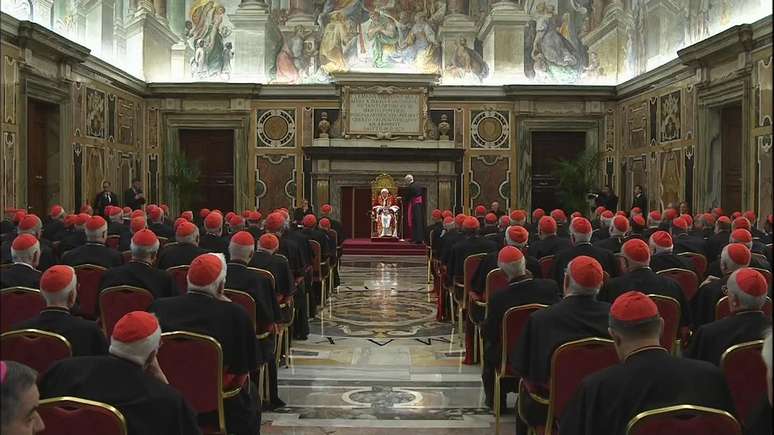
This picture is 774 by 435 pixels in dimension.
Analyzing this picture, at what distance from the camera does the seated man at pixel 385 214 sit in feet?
72.9

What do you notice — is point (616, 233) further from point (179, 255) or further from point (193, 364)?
point (193, 364)

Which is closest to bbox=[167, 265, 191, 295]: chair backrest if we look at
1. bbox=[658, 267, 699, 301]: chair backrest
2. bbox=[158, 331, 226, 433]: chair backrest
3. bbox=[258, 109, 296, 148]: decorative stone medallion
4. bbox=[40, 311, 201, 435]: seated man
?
bbox=[158, 331, 226, 433]: chair backrest

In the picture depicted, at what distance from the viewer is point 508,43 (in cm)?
2338

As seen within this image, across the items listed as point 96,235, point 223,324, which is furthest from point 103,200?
point 223,324

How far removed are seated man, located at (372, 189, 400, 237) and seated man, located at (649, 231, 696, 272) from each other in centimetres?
1423

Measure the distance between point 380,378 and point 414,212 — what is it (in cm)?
1458

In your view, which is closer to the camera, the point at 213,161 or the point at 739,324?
the point at 739,324

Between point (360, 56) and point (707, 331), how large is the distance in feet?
65.6

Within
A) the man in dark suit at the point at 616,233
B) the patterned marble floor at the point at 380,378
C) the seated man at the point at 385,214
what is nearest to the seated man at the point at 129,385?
the patterned marble floor at the point at 380,378

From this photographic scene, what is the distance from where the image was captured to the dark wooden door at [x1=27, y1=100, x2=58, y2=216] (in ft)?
53.9

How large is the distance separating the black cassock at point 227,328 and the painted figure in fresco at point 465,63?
19.1 meters

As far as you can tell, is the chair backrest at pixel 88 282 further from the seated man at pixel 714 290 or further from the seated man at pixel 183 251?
the seated man at pixel 714 290

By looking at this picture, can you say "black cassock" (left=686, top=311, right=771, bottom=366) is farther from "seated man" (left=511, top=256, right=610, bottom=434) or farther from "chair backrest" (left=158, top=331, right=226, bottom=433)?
"chair backrest" (left=158, top=331, right=226, bottom=433)

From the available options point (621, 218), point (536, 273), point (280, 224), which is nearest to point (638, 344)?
point (536, 273)
